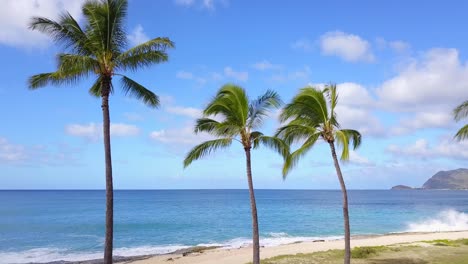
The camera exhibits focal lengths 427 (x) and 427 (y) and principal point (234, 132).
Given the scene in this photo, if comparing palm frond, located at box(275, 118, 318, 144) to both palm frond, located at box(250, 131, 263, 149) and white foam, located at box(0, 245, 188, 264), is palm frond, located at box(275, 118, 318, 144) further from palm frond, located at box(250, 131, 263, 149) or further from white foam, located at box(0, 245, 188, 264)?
white foam, located at box(0, 245, 188, 264)

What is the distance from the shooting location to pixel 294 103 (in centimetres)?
1603

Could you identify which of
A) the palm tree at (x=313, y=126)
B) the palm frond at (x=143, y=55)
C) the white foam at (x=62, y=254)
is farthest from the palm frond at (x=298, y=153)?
the white foam at (x=62, y=254)

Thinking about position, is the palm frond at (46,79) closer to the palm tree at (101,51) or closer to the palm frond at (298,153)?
the palm tree at (101,51)

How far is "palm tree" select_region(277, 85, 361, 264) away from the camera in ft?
50.8

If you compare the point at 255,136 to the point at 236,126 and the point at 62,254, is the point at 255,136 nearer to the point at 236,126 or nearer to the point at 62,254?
the point at 236,126

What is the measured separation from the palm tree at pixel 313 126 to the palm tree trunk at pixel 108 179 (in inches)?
254

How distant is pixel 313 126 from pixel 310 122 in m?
0.19

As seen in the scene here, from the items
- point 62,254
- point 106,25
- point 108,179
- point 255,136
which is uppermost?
point 106,25

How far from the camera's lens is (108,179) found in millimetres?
12789

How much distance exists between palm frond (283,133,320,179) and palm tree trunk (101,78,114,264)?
6.43m

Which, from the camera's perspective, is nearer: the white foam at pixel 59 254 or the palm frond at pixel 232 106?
the palm frond at pixel 232 106

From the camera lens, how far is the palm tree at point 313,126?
1548 centimetres

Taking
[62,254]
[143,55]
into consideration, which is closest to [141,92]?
[143,55]

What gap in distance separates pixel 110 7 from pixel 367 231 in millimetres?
44181
